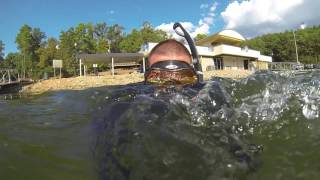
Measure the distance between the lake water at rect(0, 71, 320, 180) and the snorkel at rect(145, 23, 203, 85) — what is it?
0.24 m

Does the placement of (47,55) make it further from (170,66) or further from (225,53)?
(170,66)

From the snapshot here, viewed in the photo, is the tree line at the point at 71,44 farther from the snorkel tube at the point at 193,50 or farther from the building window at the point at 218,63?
the snorkel tube at the point at 193,50

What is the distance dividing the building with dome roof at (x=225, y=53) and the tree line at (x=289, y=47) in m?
6.23

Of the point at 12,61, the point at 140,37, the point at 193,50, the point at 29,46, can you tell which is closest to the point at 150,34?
the point at 140,37

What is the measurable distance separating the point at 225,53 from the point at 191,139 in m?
50.2

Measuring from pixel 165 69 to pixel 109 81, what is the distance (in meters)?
31.3

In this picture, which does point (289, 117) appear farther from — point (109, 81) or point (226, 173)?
point (109, 81)

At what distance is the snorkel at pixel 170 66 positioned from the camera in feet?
12.3

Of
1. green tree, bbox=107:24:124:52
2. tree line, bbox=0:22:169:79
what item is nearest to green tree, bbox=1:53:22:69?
tree line, bbox=0:22:169:79

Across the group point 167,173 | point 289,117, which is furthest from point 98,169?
point 289,117

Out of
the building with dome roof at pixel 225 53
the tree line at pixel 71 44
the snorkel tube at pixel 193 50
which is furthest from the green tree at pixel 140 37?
the snorkel tube at pixel 193 50

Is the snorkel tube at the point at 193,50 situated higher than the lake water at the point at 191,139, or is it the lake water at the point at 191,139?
the snorkel tube at the point at 193,50

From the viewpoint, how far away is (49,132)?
4.00 m

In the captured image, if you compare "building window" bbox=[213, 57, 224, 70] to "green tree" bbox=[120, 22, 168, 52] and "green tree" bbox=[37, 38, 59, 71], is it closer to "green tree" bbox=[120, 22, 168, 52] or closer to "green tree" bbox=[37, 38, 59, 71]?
"green tree" bbox=[120, 22, 168, 52]
